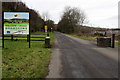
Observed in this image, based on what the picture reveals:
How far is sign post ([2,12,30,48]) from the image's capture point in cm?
935

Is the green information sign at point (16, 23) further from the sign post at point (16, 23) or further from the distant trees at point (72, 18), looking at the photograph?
the distant trees at point (72, 18)

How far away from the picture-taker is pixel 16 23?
30.8 feet

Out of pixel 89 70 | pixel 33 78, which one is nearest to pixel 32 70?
pixel 33 78

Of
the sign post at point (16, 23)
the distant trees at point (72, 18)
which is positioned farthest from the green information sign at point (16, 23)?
the distant trees at point (72, 18)

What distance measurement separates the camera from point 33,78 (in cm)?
367

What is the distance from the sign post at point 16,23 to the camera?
935cm

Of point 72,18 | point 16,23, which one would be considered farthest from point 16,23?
point 72,18

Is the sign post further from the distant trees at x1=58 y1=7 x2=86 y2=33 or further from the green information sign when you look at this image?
the distant trees at x1=58 y1=7 x2=86 y2=33

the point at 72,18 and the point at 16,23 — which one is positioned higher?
the point at 72,18

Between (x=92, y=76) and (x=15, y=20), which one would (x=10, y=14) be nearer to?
(x=15, y=20)

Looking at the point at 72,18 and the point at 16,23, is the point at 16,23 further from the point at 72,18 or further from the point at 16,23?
the point at 72,18

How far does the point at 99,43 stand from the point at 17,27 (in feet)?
23.4

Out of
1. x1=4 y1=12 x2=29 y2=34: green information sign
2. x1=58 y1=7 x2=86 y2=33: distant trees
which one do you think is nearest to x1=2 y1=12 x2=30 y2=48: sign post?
Result: x1=4 y1=12 x2=29 y2=34: green information sign

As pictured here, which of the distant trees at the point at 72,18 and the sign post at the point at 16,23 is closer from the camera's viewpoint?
the sign post at the point at 16,23
